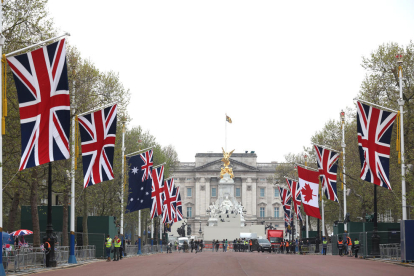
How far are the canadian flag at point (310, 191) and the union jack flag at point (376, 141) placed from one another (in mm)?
13519

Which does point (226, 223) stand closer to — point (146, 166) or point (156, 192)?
point (156, 192)

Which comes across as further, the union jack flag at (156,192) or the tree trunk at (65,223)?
the union jack flag at (156,192)

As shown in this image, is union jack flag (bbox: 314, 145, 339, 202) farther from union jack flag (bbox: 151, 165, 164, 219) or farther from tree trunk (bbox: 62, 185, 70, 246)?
tree trunk (bbox: 62, 185, 70, 246)

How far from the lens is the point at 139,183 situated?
4331 centimetres

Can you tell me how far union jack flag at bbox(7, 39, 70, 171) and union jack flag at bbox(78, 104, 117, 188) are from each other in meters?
6.15

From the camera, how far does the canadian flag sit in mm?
45812

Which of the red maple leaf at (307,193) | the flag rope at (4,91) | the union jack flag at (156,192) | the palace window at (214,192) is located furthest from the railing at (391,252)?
the palace window at (214,192)

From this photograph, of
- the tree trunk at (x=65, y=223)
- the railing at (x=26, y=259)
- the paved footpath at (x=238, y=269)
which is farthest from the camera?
the tree trunk at (x=65, y=223)

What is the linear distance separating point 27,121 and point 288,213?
5058 centimetres

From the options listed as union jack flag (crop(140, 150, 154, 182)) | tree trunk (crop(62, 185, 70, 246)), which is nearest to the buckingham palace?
union jack flag (crop(140, 150, 154, 182))

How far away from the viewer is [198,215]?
531ft

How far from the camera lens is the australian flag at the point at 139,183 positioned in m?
42.6

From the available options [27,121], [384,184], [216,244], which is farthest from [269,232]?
[27,121]

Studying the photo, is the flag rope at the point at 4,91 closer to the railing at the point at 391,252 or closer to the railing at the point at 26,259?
the railing at the point at 26,259
